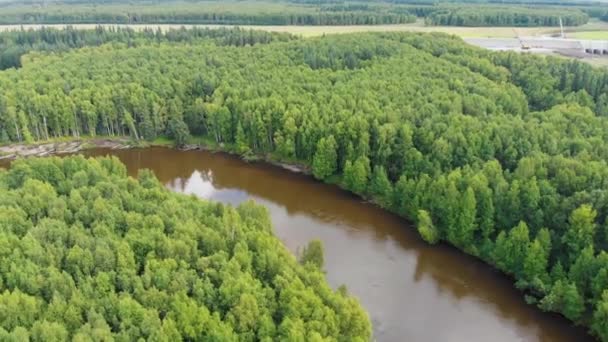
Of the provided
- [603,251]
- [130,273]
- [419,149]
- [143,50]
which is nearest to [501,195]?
[603,251]

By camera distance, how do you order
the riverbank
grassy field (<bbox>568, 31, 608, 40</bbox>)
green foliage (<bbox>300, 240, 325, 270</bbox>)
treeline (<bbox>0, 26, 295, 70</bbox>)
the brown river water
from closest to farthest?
1. the brown river water
2. green foliage (<bbox>300, 240, 325, 270</bbox>)
3. the riverbank
4. grassy field (<bbox>568, 31, 608, 40</bbox>)
5. treeline (<bbox>0, 26, 295, 70</bbox>)

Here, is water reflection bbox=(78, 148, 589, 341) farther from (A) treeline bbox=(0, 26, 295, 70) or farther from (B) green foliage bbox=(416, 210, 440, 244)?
(A) treeline bbox=(0, 26, 295, 70)

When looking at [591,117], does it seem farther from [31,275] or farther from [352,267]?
[31,275]

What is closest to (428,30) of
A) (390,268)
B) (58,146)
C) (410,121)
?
(410,121)

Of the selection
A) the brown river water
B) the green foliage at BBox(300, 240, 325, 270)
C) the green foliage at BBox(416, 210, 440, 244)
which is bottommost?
the brown river water

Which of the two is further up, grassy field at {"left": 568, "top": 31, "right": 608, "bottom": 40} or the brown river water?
grassy field at {"left": 568, "top": 31, "right": 608, "bottom": 40}

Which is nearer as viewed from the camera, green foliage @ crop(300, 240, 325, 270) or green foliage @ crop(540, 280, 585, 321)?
green foliage @ crop(540, 280, 585, 321)

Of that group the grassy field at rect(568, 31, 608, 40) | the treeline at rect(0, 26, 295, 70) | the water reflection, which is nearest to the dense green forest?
the water reflection

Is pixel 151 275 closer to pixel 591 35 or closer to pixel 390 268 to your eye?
pixel 390 268
